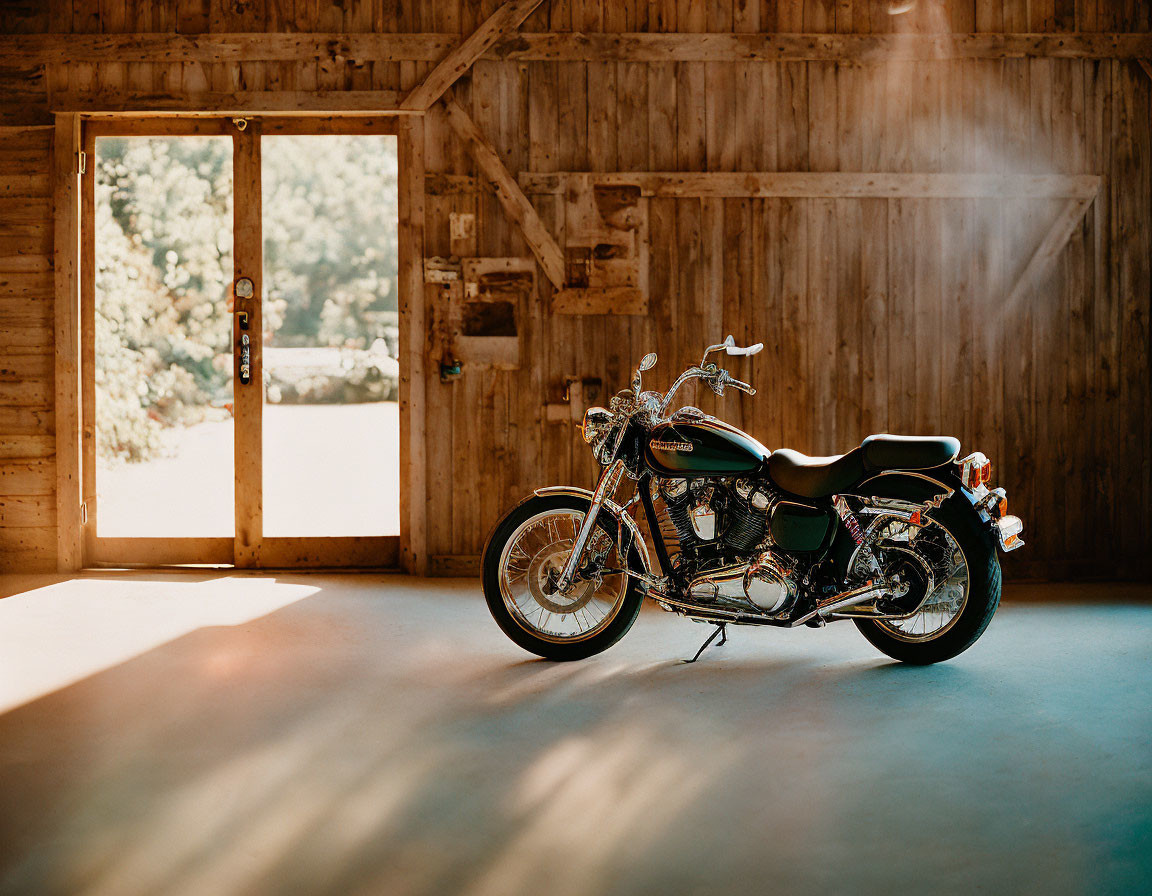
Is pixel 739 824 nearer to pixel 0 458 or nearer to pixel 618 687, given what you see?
pixel 618 687

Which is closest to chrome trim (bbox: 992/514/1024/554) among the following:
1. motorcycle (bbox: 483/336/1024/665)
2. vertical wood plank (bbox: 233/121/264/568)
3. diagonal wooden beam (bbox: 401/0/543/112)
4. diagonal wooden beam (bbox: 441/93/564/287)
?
motorcycle (bbox: 483/336/1024/665)

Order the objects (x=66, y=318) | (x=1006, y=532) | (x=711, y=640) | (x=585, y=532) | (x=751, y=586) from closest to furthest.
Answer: (x=1006, y=532) < (x=751, y=586) < (x=585, y=532) < (x=711, y=640) < (x=66, y=318)

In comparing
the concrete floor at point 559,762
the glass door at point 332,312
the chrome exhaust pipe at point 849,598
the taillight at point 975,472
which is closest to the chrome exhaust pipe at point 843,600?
the chrome exhaust pipe at point 849,598

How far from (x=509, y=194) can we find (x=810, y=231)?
1.50 meters

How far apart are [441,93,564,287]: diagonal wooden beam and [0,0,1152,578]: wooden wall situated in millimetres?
61

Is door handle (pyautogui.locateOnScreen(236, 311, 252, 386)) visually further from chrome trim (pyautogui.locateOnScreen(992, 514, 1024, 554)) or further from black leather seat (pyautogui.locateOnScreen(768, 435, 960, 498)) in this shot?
chrome trim (pyautogui.locateOnScreen(992, 514, 1024, 554))

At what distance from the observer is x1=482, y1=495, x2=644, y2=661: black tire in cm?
374

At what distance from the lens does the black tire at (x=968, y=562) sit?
351 centimetres

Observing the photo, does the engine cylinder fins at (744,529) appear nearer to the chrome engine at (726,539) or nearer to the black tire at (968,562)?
the chrome engine at (726,539)

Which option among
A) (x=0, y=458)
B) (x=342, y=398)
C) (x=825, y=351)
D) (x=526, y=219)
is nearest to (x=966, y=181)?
(x=825, y=351)

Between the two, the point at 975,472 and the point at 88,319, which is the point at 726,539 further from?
the point at 88,319

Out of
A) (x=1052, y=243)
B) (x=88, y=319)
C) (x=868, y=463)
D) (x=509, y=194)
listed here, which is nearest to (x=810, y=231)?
(x=1052, y=243)

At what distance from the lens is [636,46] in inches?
210

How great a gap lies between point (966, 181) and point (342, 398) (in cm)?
329
